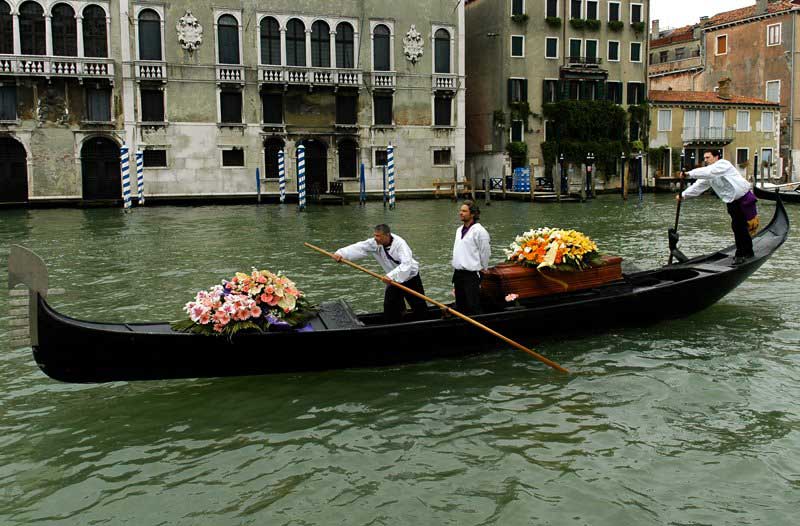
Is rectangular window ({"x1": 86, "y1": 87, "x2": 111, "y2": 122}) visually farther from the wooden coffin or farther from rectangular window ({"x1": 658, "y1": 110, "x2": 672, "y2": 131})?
the wooden coffin

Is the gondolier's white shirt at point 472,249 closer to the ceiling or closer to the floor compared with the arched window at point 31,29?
closer to the floor

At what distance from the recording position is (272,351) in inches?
223

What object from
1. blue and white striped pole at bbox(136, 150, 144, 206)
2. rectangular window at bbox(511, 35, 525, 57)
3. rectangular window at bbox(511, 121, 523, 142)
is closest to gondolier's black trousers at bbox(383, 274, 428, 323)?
blue and white striped pole at bbox(136, 150, 144, 206)

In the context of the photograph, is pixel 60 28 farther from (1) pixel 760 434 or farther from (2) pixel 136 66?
(1) pixel 760 434

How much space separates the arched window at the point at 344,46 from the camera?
96.1 ft

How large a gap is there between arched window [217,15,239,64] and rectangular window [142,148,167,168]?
3.73m

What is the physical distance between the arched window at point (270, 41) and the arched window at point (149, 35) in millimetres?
3459

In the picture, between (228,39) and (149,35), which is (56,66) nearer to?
(149,35)

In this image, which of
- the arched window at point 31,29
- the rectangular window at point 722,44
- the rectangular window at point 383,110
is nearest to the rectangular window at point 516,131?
the rectangular window at point 383,110

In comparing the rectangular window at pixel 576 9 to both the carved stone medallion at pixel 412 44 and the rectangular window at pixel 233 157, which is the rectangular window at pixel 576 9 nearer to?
the carved stone medallion at pixel 412 44

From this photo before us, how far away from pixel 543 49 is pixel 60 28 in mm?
17801

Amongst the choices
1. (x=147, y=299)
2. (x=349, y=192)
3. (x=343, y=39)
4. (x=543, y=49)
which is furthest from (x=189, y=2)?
(x=147, y=299)

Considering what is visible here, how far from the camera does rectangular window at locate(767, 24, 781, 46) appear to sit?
36.1 m

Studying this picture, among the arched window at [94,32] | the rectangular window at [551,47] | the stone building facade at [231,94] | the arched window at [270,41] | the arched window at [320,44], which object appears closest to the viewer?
the stone building facade at [231,94]
